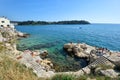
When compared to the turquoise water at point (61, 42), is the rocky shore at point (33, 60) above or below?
above

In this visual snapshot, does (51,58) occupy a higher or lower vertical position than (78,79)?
lower

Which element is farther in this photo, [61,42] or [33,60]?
[61,42]

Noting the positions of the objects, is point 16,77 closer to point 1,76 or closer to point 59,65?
point 1,76

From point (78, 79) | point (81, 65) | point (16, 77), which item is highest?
point (16, 77)

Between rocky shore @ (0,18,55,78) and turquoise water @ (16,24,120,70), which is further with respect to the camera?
A: turquoise water @ (16,24,120,70)

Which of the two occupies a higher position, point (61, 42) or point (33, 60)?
point (33, 60)

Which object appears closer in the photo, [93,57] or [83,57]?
[93,57]

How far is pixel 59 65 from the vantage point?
2302cm

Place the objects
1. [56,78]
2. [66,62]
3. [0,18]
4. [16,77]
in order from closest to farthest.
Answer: [16,77] < [56,78] < [66,62] < [0,18]

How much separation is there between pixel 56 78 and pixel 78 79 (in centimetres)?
115

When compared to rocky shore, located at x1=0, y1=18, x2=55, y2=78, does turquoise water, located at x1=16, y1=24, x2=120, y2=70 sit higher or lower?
lower

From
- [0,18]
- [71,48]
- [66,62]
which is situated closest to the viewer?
[66,62]

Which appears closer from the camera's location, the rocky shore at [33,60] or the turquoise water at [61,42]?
the rocky shore at [33,60]

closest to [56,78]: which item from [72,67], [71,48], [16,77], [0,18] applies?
[16,77]
